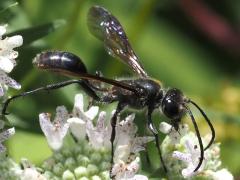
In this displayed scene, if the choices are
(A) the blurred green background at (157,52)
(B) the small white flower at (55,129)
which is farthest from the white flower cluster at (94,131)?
(A) the blurred green background at (157,52)

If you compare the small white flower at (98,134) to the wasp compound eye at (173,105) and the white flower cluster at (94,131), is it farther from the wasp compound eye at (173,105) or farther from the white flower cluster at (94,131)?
the wasp compound eye at (173,105)

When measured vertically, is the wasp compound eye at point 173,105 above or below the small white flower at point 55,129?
above

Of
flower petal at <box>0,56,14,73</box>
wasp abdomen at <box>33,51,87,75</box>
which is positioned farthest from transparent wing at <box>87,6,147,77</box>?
flower petal at <box>0,56,14,73</box>

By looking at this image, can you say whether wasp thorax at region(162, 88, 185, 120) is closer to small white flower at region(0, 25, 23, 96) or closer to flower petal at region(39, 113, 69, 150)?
flower petal at region(39, 113, 69, 150)

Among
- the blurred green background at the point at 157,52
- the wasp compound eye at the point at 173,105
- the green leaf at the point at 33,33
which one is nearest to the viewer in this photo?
the wasp compound eye at the point at 173,105

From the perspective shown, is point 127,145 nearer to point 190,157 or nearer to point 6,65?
point 190,157

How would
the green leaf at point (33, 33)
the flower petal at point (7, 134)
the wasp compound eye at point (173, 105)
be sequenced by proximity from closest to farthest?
1. the flower petal at point (7, 134)
2. the wasp compound eye at point (173, 105)
3. the green leaf at point (33, 33)

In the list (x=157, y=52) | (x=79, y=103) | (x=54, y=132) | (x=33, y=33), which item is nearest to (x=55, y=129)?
(x=54, y=132)
